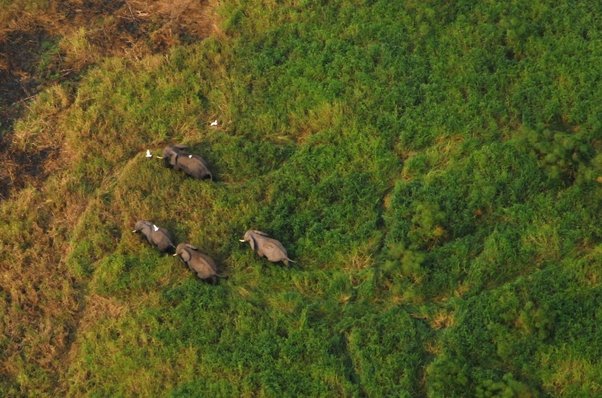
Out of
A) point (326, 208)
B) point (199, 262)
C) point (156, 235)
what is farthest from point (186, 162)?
point (326, 208)

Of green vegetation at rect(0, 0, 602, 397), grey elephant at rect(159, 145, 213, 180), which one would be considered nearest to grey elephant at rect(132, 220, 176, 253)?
green vegetation at rect(0, 0, 602, 397)

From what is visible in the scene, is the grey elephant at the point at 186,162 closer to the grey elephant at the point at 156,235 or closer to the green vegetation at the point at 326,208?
the green vegetation at the point at 326,208

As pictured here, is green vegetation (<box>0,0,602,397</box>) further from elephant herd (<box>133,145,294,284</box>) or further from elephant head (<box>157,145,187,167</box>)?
elephant head (<box>157,145,187,167</box>)

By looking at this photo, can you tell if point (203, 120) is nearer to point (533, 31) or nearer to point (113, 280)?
point (113, 280)

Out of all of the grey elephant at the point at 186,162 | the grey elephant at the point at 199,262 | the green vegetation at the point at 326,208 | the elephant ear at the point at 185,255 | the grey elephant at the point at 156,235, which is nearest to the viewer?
the green vegetation at the point at 326,208

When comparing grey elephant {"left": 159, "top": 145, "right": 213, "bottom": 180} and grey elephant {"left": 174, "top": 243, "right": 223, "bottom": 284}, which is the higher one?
grey elephant {"left": 159, "top": 145, "right": 213, "bottom": 180}

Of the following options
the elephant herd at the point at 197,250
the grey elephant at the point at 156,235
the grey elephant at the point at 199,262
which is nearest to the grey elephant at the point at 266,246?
the elephant herd at the point at 197,250
